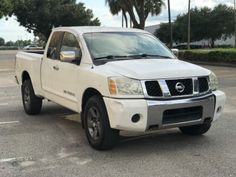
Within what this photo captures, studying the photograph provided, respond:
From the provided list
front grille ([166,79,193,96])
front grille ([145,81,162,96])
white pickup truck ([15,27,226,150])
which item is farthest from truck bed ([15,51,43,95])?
front grille ([166,79,193,96])

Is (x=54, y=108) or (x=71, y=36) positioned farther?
(x=54, y=108)

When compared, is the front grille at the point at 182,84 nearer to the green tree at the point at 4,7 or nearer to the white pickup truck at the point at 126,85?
the white pickup truck at the point at 126,85

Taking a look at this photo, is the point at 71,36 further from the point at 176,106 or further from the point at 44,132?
the point at 176,106

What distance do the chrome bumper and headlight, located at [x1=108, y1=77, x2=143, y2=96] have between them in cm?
23

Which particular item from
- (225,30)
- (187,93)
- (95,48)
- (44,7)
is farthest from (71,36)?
(44,7)

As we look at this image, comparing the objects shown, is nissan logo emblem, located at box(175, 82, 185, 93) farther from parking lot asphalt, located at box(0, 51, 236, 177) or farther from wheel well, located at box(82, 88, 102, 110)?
wheel well, located at box(82, 88, 102, 110)

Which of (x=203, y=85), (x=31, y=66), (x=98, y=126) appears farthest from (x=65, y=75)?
(x=203, y=85)

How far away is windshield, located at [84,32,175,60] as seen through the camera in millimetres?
7011

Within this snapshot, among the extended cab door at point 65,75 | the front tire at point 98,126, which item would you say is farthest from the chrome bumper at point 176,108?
the extended cab door at point 65,75

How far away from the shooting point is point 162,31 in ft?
239

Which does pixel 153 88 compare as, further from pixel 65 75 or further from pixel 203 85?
pixel 65 75

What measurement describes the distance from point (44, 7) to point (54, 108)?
57.4 metres

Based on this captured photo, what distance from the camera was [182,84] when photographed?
6219 millimetres

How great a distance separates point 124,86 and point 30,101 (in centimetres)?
386
